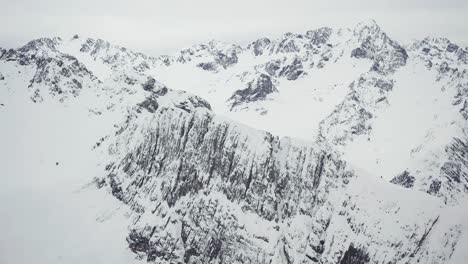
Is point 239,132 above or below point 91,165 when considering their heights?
above

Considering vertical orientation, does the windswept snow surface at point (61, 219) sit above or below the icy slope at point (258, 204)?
below

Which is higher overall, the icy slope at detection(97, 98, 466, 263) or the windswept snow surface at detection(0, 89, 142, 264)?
the icy slope at detection(97, 98, 466, 263)

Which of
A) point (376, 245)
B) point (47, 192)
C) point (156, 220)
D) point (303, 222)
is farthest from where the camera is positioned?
point (47, 192)

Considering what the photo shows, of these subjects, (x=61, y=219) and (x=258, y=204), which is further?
(x=61, y=219)

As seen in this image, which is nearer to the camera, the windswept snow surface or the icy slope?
the icy slope

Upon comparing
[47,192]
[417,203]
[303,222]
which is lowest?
[47,192]

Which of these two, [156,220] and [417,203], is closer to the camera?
[417,203]

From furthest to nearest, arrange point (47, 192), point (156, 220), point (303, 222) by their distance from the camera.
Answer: point (47, 192)
point (156, 220)
point (303, 222)

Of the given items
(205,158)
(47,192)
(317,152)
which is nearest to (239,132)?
(205,158)

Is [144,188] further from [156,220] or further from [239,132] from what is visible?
[239,132]

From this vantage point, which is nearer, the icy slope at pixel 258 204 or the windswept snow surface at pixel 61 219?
the icy slope at pixel 258 204

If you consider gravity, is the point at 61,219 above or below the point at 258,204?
below
